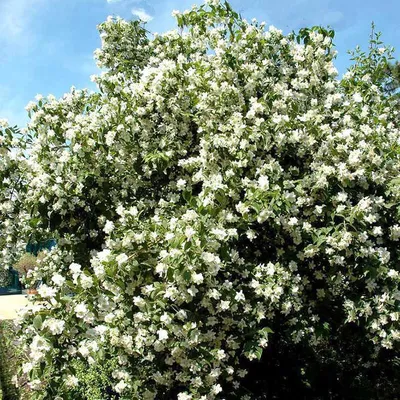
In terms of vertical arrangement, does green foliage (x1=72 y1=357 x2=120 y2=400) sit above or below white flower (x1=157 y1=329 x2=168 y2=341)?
below

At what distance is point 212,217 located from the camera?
4.09 m

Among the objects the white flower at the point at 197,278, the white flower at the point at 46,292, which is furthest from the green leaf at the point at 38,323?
the white flower at the point at 197,278

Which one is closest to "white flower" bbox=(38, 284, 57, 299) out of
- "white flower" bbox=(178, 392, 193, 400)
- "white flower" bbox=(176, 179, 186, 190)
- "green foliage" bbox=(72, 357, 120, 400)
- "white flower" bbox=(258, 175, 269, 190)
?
"white flower" bbox=(178, 392, 193, 400)

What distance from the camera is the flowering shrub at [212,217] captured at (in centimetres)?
369

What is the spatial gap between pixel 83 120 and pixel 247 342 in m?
3.11

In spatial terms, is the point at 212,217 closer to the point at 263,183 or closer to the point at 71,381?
the point at 263,183

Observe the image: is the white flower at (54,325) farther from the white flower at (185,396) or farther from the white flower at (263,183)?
the white flower at (263,183)

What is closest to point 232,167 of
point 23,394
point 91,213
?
point 91,213

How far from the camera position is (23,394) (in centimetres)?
800

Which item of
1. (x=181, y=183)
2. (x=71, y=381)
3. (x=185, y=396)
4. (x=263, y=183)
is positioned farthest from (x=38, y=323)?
(x=263, y=183)

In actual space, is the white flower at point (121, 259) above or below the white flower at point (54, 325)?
above

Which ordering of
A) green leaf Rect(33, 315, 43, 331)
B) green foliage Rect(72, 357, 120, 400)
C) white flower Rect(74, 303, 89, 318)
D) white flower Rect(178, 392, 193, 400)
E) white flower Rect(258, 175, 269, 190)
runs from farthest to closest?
green foliage Rect(72, 357, 120, 400), white flower Rect(258, 175, 269, 190), white flower Rect(178, 392, 193, 400), white flower Rect(74, 303, 89, 318), green leaf Rect(33, 315, 43, 331)

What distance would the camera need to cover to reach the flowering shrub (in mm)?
3689

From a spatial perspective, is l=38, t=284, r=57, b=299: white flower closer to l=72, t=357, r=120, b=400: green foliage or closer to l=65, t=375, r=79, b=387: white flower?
l=65, t=375, r=79, b=387: white flower
